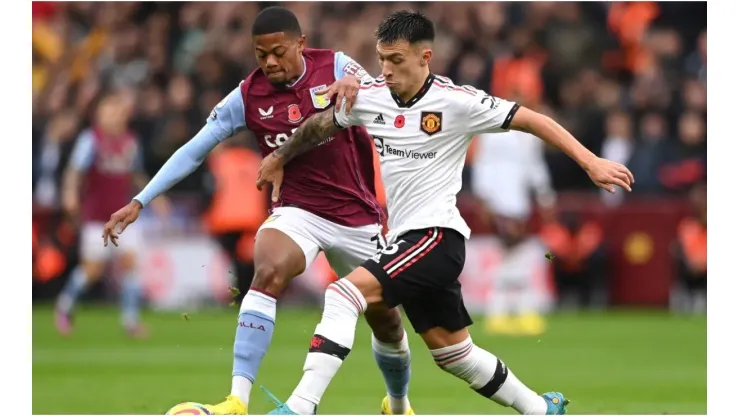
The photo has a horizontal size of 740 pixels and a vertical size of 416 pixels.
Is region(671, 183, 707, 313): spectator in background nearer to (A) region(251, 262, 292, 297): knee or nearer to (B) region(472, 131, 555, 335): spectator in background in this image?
(B) region(472, 131, 555, 335): spectator in background

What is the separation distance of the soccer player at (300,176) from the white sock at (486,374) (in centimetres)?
88

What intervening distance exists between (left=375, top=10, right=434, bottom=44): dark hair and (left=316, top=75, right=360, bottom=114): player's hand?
1.16 ft

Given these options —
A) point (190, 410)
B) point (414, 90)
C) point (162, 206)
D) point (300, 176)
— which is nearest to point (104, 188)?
point (162, 206)

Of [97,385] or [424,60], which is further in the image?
[97,385]

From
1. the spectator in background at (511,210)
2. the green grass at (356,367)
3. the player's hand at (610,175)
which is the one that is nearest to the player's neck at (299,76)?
the player's hand at (610,175)

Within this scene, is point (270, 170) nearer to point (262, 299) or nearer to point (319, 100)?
point (319, 100)

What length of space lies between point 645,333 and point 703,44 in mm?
6700

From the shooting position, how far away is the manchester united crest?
7703 mm

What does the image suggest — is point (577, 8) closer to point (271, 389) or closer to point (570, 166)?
point (570, 166)

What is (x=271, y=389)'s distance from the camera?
459 inches

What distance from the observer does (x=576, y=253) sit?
1991 cm

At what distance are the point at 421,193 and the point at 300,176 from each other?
138 cm

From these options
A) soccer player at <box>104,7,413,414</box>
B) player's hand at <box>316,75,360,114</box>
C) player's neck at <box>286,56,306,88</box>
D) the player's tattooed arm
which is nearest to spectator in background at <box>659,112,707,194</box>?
soccer player at <box>104,7,413,414</box>

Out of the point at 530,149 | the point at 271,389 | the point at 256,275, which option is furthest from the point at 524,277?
the point at 256,275
